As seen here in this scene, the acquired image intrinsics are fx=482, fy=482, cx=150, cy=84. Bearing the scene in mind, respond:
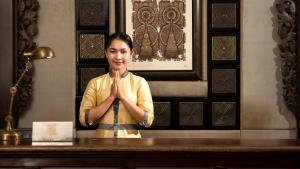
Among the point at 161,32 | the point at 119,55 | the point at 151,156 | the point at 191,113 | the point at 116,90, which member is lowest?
the point at 151,156

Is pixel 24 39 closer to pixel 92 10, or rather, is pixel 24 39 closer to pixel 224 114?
pixel 92 10

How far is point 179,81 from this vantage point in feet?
15.2

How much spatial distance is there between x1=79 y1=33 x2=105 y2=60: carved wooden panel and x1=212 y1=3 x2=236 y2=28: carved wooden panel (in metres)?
1.09

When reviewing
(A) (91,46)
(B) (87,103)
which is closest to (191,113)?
(A) (91,46)

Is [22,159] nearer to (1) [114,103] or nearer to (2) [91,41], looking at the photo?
(1) [114,103]

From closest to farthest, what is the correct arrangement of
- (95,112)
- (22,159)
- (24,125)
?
(22,159) < (95,112) < (24,125)

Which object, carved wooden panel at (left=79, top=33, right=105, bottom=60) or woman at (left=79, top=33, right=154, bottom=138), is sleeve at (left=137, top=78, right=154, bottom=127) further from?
carved wooden panel at (left=79, top=33, right=105, bottom=60)

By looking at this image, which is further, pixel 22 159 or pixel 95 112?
pixel 95 112

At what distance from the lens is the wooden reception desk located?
2.52m

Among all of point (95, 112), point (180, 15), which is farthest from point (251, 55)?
point (95, 112)

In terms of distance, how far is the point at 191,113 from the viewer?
4633 mm

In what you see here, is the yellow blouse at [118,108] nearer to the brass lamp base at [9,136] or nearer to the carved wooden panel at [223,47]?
the brass lamp base at [9,136]

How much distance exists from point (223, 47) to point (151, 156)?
2.30m

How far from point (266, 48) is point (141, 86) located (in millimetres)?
1652
